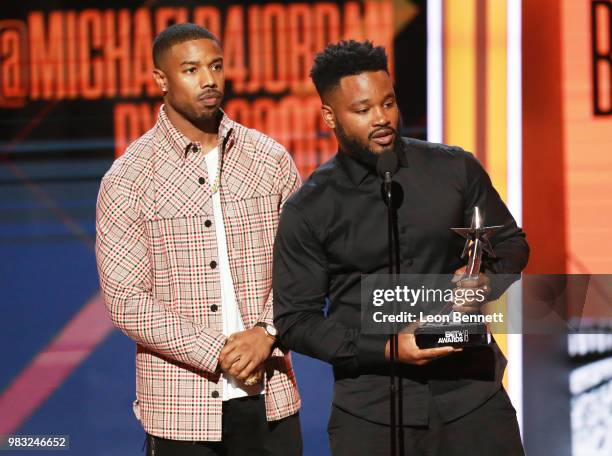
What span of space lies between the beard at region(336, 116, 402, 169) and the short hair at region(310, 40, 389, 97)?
0.43 ft

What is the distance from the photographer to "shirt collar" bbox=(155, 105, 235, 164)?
10.0ft

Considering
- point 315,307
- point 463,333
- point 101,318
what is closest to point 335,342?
point 315,307

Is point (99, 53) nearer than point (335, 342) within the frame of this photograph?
No

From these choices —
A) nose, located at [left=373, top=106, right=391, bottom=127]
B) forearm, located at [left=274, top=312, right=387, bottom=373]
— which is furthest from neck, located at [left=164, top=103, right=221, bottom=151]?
forearm, located at [left=274, top=312, right=387, bottom=373]

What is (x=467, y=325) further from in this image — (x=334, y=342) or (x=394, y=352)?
(x=334, y=342)

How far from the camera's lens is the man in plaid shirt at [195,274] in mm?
2902

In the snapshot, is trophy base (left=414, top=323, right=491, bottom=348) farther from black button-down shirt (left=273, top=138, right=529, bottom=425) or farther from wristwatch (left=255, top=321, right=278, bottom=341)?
wristwatch (left=255, top=321, right=278, bottom=341)

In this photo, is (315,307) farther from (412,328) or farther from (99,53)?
(99,53)

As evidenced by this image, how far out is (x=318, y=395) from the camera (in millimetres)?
4617

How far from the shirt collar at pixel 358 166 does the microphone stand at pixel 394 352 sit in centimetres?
14

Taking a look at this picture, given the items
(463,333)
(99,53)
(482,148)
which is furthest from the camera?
(99,53)

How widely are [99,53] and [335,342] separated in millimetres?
2602

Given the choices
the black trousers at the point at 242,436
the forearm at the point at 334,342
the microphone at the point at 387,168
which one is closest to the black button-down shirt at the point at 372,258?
the forearm at the point at 334,342

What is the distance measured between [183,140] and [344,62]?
651 millimetres
